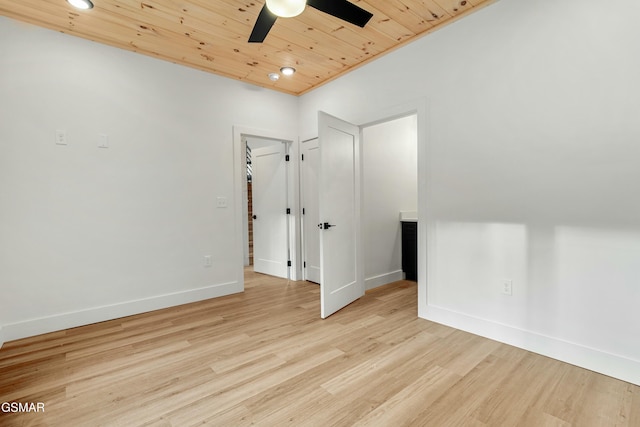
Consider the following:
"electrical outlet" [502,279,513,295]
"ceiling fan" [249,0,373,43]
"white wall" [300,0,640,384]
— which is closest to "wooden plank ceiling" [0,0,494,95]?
"white wall" [300,0,640,384]

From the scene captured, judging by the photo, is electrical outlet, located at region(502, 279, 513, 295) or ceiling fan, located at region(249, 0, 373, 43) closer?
ceiling fan, located at region(249, 0, 373, 43)

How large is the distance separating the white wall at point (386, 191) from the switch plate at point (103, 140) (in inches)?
110

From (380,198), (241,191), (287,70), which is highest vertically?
(287,70)

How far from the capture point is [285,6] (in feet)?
5.71

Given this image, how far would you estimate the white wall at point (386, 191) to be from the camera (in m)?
3.95

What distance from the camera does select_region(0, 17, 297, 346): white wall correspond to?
262 cm

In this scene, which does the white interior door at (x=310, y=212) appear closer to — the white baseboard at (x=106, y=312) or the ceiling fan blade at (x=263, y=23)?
the white baseboard at (x=106, y=312)

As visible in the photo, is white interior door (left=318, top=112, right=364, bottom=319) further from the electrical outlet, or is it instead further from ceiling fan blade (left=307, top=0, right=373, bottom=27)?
the electrical outlet

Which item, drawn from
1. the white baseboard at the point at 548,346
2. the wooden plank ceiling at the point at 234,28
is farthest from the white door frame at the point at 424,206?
the wooden plank ceiling at the point at 234,28

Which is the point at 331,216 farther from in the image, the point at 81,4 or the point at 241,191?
the point at 81,4

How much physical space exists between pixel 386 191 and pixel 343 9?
101 inches

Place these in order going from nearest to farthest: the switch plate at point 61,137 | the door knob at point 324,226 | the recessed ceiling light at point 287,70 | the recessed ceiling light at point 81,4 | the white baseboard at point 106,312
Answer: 1. the recessed ceiling light at point 81,4
2. the white baseboard at point 106,312
3. the switch plate at point 61,137
4. the door knob at point 324,226
5. the recessed ceiling light at point 287,70

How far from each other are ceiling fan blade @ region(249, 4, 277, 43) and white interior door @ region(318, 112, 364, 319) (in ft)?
3.01

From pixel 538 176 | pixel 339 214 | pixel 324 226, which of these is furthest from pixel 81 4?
pixel 538 176
